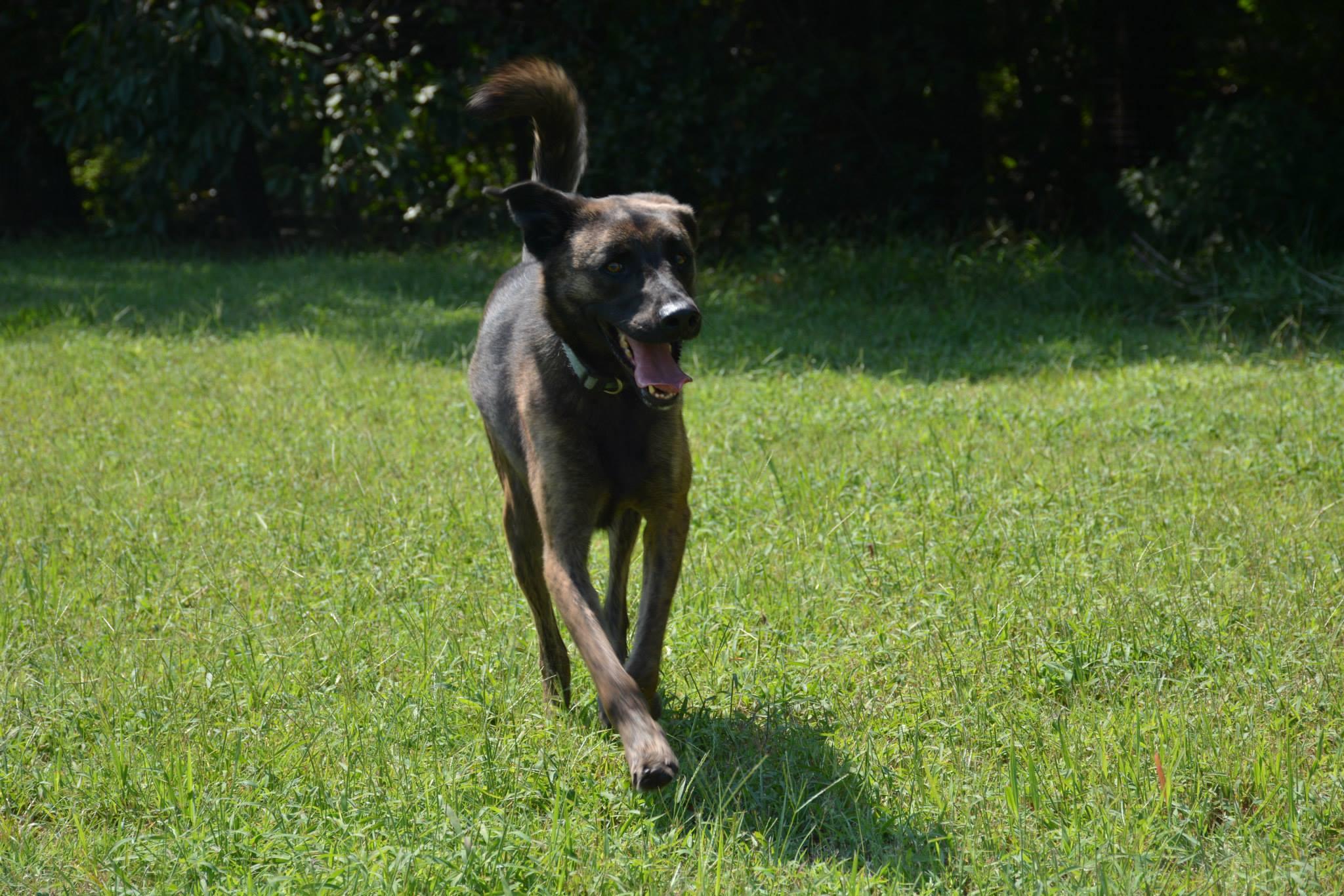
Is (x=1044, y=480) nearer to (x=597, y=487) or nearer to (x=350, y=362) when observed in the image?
(x=597, y=487)

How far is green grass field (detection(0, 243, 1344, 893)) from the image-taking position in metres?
2.78

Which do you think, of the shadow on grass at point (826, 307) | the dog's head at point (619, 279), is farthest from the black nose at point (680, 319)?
the shadow on grass at point (826, 307)

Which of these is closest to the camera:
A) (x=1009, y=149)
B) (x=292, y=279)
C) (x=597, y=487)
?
(x=597, y=487)

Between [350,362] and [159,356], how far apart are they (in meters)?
1.33

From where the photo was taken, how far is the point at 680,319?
328 centimetres

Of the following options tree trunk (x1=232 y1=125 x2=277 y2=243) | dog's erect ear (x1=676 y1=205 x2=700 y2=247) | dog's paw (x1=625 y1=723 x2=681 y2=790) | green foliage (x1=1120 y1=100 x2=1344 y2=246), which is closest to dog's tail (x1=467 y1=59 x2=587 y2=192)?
dog's erect ear (x1=676 y1=205 x2=700 y2=247)

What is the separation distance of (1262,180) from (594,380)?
8707 mm

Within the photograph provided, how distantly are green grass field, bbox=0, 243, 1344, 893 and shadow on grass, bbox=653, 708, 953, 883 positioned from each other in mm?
12

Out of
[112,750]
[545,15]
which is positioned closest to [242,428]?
[112,750]

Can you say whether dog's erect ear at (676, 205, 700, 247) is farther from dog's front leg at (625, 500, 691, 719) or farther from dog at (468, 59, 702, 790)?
dog's front leg at (625, 500, 691, 719)

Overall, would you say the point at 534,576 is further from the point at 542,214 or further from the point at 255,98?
the point at 255,98

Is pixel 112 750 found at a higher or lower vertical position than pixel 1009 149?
lower

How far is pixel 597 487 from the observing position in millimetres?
3486

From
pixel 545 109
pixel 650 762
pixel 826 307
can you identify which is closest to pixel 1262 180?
pixel 826 307
